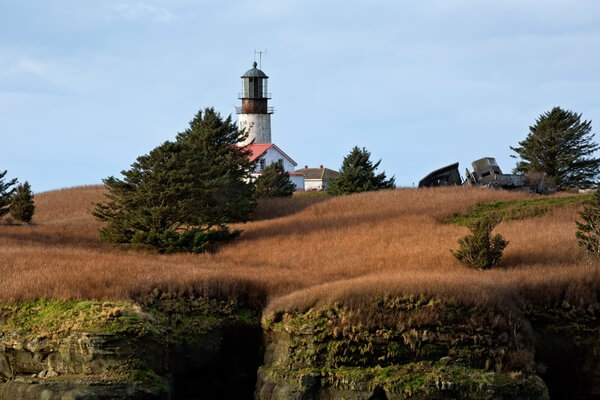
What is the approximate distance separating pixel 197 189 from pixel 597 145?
42120mm

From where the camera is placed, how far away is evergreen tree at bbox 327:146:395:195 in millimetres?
65000

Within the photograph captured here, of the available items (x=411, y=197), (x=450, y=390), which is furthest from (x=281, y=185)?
(x=450, y=390)

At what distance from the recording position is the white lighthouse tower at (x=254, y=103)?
92875 mm

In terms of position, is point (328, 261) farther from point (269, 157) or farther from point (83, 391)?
point (269, 157)

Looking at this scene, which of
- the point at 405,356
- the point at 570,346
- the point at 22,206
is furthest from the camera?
the point at 22,206

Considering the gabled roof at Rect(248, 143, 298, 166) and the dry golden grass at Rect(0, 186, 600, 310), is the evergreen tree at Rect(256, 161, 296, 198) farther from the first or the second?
the gabled roof at Rect(248, 143, 298, 166)

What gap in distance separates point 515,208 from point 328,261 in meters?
14.4

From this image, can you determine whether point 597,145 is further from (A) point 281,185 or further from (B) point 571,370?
(B) point 571,370

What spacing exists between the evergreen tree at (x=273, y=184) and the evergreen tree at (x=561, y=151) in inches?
795

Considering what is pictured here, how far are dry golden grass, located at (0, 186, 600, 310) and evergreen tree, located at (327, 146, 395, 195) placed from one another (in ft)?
41.5

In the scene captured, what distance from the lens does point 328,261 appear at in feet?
115

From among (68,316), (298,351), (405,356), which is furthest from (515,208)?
(68,316)

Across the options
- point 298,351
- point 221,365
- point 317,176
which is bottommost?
point 221,365

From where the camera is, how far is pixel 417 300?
83.3 ft
